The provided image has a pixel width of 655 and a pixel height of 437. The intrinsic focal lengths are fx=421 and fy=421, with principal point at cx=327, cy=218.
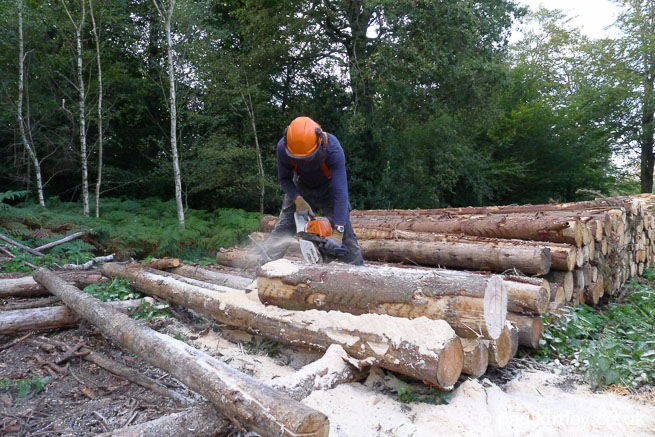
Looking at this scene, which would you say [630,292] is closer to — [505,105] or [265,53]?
[265,53]

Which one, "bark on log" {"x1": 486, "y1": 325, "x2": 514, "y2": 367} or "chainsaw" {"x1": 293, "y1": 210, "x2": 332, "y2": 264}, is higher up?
"chainsaw" {"x1": 293, "y1": 210, "x2": 332, "y2": 264}

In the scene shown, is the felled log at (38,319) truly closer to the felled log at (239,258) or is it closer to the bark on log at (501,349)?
the felled log at (239,258)

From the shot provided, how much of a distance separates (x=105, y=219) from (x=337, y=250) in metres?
8.39

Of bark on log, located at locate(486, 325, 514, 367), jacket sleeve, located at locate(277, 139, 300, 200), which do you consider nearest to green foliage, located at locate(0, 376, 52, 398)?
jacket sleeve, located at locate(277, 139, 300, 200)

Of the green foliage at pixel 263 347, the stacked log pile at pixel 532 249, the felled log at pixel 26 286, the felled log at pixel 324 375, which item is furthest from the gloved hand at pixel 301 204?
the felled log at pixel 26 286

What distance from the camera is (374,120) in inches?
508

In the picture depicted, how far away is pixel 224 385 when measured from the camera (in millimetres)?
2029

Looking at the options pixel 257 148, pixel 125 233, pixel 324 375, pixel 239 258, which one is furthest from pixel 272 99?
pixel 324 375

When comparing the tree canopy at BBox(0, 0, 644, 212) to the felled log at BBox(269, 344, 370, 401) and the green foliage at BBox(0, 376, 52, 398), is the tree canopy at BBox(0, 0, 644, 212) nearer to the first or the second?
the green foliage at BBox(0, 376, 52, 398)

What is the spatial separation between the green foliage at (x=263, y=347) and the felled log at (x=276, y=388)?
733 millimetres

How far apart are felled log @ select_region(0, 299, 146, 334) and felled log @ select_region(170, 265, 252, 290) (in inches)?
41.0

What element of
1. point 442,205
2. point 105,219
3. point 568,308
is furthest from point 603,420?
point 442,205

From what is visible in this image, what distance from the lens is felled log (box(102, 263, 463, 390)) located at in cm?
236

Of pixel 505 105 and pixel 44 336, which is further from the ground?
pixel 505 105
